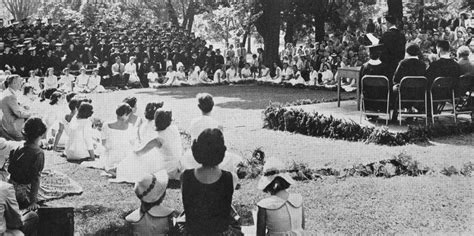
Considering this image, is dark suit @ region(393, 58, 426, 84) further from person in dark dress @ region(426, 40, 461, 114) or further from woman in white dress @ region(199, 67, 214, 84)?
woman in white dress @ region(199, 67, 214, 84)

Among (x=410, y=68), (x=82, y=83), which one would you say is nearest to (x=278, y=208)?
(x=410, y=68)

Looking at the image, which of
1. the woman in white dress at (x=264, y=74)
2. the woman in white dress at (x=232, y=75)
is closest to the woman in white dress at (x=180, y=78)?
the woman in white dress at (x=232, y=75)

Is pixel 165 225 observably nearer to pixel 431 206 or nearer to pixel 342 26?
pixel 431 206

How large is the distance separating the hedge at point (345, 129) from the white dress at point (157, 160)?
13.2ft

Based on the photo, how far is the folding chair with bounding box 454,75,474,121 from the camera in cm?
1165

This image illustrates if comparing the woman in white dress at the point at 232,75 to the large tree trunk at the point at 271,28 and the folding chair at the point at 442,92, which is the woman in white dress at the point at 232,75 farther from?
the folding chair at the point at 442,92

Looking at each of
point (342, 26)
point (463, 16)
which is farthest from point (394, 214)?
point (342, 26)

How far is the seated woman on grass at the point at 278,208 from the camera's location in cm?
503

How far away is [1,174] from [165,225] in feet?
7.96

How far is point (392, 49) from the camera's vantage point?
1233 centimetres

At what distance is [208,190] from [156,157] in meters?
3.95

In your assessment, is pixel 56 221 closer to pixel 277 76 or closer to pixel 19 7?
pixel 277 76

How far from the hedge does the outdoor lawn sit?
8.8 inches

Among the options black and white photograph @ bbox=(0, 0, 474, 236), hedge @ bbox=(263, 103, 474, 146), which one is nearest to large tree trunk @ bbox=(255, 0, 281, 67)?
black and white photograph @ bbox=(0, 0, 474, 236)
